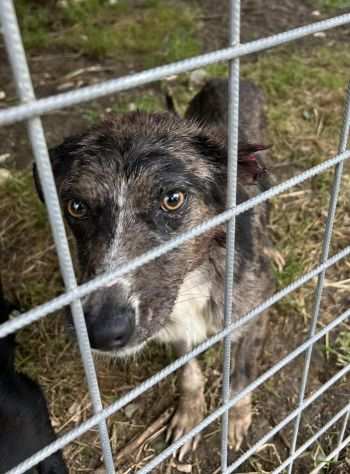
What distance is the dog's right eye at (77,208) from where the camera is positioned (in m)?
2.17

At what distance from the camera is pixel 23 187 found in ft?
14.2

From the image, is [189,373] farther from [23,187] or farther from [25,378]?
[23,187]

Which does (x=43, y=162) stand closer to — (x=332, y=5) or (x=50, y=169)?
(x=50, y=169)

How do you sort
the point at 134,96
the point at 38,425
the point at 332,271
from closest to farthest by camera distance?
the point at 38,425 < the point at 332,271 < the point at 134,96

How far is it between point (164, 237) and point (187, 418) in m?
1.25

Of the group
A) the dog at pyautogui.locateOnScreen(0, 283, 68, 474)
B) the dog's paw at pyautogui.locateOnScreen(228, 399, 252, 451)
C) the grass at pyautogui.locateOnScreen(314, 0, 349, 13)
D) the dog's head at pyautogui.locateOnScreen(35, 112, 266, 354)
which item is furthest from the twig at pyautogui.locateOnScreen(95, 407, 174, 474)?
the grass at pyautogui.locateOnScreen(314, 0, 349, 13)

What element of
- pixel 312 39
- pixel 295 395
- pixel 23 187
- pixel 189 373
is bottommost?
pixel 295 395

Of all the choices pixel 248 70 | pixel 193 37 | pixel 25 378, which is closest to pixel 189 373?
pixel 25 378

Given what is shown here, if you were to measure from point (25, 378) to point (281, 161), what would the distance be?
306 centimetres

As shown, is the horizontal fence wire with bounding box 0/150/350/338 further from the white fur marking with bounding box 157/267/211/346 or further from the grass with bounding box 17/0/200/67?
the grass with bounding box 17/0/200/67

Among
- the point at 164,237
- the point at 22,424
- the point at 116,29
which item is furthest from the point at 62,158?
the point at 116,29

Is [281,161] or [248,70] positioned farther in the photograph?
[248,70]

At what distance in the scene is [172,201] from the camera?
212 cm

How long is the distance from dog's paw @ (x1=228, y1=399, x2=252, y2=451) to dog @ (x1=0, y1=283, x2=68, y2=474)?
98 cm
